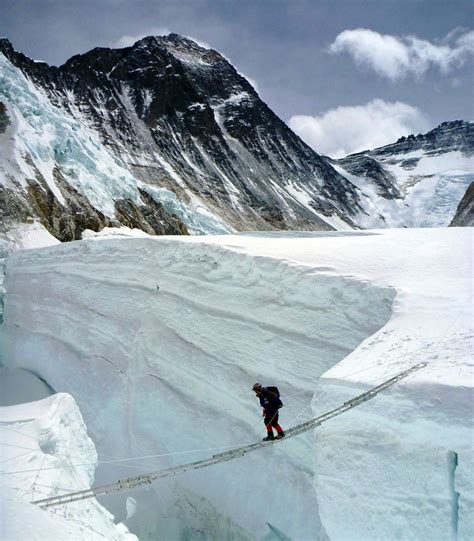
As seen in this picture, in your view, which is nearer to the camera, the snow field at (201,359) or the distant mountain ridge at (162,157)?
the snow field at (201,359)

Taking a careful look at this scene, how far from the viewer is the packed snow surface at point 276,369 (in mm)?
4051

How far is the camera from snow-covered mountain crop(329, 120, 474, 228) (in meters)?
92.3

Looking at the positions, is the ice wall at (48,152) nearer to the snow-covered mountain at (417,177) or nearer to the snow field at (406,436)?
the snow field at (406,436)

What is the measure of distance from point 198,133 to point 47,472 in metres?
72.6

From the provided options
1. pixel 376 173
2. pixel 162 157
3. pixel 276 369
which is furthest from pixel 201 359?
pixel 376 173

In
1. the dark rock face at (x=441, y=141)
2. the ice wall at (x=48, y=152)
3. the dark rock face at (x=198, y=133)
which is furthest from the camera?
the dark rock face at (x=441, y=141)

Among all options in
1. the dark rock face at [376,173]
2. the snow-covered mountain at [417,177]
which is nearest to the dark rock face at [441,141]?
the snow-covered mountain at [417,177]

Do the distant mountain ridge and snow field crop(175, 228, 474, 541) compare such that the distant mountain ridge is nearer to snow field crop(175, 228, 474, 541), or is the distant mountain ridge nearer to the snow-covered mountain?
the snow-covered mountain

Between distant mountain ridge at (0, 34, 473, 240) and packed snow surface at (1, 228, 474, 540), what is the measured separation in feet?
49.1

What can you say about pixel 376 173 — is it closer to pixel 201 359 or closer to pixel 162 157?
pixel 162 157

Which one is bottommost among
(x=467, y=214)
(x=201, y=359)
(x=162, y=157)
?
(x=201, y=359)

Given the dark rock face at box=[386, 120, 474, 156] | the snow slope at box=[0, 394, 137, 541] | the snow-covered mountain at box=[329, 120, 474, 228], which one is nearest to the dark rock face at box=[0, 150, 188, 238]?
the snow slope at box=[0, 394, 137, 541]

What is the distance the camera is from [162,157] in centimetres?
6406

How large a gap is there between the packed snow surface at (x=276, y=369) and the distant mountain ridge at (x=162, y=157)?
1495 centimetres
